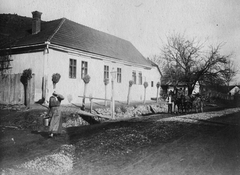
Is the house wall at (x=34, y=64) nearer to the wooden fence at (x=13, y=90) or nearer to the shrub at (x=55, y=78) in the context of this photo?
the shrub at (x=55, y=78)

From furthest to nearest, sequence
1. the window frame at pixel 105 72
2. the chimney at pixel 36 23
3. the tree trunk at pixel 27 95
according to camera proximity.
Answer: the window frame at pixel 105 72 < the chimney at pixel 36 23 < the tree trunk at pixel 27 95

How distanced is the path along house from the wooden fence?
1521 millimetres

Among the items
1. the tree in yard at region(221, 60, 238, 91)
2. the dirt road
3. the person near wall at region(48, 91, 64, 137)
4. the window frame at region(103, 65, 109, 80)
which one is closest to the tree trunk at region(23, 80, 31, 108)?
the dirt road

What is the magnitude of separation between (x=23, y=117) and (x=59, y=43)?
22.5 feet

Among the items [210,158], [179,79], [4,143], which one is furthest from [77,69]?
[179,79]

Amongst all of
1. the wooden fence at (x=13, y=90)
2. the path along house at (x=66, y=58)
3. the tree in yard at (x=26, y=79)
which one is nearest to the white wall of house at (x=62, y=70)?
the path along house at (x=66, y=58)

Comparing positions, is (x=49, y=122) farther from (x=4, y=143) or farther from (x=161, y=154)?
(x=161, y=154)

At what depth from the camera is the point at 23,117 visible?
1041 centimetres

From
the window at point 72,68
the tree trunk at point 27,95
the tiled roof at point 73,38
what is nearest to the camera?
the tree trunk at point 27,95

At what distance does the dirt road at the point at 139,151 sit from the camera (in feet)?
15.0

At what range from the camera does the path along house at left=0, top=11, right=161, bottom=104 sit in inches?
591

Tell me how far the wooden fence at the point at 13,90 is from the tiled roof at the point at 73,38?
3117 mm

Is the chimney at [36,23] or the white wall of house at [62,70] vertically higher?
the chimney at [36,23]

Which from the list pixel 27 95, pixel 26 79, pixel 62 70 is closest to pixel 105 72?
pixel 62 70
